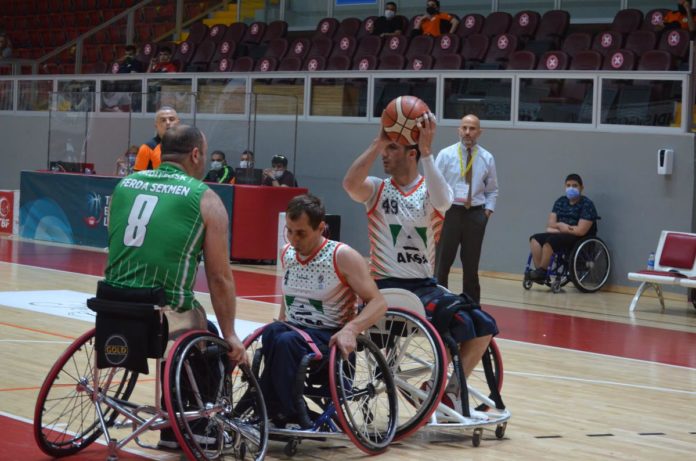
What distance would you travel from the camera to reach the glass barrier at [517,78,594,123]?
43.8ft

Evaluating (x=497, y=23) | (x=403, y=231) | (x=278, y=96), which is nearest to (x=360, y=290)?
(x=403, y=231)

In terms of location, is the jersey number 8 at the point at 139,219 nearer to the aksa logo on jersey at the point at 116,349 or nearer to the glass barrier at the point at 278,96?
the aksa logo on jersey at the point at 116,349

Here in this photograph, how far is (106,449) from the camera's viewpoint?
15.9 ft

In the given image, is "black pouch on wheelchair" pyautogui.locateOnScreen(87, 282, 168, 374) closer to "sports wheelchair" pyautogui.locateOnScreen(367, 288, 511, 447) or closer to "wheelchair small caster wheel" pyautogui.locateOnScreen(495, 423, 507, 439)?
"sports wheelchair" pyautogui.locateOnScreen(367, 288, 511, 447)

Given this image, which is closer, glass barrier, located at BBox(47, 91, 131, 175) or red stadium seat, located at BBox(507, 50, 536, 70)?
red stadium seat, located at BBox(507, 50, 536, 70)

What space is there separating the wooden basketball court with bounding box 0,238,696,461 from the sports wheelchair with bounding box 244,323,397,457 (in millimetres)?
142

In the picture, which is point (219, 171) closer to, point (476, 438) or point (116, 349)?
point (476, 438)

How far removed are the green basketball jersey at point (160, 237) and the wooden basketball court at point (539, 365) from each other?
844 millimetres

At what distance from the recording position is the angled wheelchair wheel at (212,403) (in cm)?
423

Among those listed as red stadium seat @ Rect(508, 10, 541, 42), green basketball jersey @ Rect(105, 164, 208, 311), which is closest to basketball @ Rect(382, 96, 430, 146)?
green basketball jersey @ Rect(105, 164, 208, 311)

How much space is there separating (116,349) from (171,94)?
11.7 m

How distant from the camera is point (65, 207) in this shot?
52.7 feet

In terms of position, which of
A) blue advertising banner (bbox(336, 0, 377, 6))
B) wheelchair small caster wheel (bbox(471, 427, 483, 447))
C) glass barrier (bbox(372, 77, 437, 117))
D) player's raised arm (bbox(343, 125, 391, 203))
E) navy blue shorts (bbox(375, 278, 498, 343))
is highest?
blue advertising banner (bbox(336, 0, 377, 6))

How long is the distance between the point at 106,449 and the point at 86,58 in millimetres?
18532
